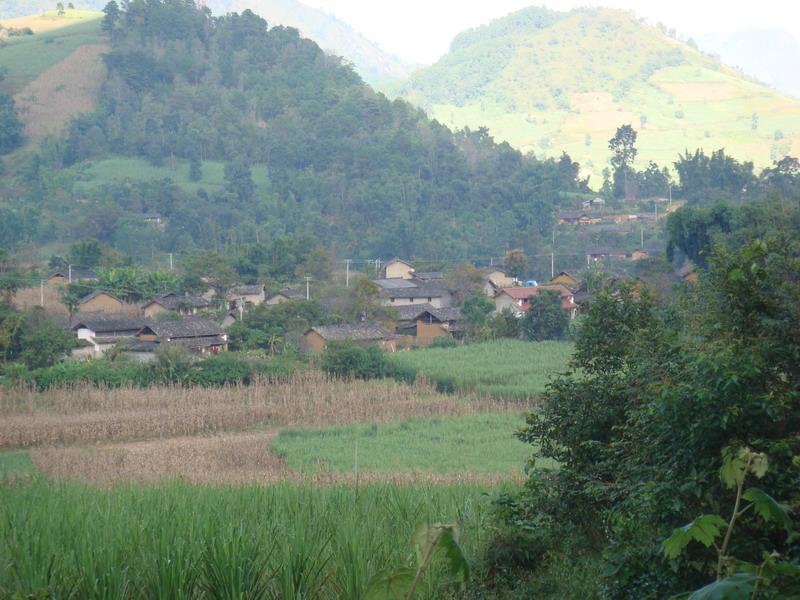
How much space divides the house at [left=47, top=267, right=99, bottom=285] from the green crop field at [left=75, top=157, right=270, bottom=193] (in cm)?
2445

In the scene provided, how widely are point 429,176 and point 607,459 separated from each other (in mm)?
67471

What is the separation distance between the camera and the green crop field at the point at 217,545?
5957mm

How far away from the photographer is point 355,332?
33.9 meters

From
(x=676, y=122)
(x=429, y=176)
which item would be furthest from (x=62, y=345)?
(x=676, y=122)

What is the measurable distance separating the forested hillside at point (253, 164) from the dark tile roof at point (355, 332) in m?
24.9

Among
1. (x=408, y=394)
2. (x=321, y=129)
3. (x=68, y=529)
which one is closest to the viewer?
(x=68, y=529)

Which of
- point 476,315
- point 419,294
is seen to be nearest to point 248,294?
point 419,294

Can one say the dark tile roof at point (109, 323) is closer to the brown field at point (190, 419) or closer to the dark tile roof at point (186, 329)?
the dark tile roof at point (186, 329)

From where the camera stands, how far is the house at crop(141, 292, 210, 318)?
38.7 metres

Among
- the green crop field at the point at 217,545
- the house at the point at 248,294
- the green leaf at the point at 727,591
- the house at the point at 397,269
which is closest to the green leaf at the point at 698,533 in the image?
the green leaf at the point at 727,591

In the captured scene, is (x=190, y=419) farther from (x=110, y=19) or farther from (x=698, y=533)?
(x=110, y=19)

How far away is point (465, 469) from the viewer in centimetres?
1861

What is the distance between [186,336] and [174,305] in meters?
7.11

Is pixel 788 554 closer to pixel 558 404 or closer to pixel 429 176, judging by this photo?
pixel 558 404
